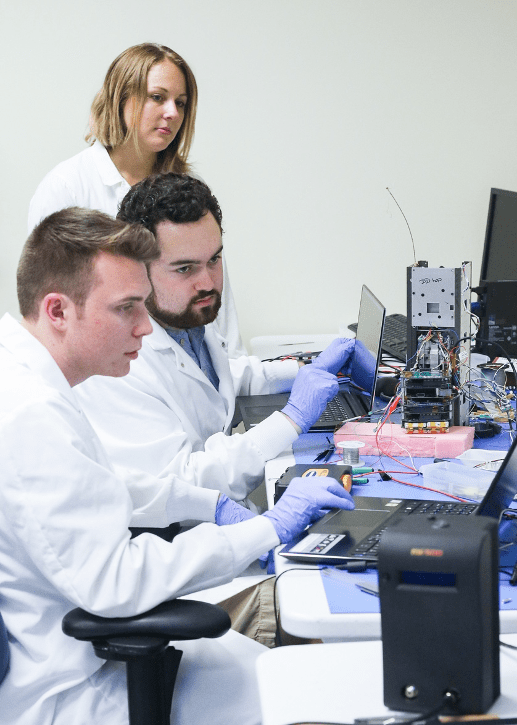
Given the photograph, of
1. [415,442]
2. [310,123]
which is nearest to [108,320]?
[415,442]

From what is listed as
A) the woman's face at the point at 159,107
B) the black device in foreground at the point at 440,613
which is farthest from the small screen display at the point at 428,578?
the woman's face at the point at 159,107

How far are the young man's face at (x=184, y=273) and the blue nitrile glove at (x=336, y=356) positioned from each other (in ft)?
1.19

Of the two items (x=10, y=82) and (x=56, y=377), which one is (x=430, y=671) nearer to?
(x=56, y=377)

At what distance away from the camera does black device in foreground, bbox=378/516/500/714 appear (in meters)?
0.74

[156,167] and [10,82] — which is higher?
[10,82]

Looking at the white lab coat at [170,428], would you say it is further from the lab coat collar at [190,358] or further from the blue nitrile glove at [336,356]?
the blue nitrile glove at [336,356]

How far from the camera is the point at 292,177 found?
3238 mm

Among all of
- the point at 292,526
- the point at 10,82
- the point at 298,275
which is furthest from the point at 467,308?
the point at 10,82

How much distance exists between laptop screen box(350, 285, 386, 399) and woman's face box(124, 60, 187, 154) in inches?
32.4

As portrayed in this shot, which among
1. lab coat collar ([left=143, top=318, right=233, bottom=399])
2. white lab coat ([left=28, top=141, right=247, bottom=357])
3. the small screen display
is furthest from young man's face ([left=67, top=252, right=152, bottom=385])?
white lab coat ([left=28, top=141, right=247, bottom=357])

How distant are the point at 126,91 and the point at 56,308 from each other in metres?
1.44

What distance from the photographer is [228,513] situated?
5.13 ft

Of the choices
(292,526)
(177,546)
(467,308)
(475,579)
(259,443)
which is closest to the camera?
(475,579)

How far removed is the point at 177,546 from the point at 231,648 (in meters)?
0.25
